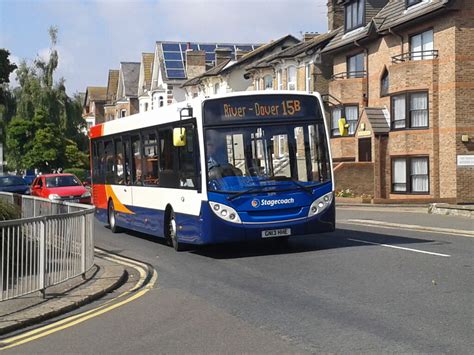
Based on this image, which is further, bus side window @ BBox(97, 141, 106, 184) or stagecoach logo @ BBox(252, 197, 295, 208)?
bus side window @ BBox(97, 141, 106, 184)

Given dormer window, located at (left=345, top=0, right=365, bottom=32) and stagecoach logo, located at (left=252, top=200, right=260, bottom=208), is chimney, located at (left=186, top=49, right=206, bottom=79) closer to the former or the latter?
dormer window, located at (left=345, top=0, right=365, bottom=32)

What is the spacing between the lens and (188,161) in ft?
43.4

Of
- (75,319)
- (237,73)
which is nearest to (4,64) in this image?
(75,319)

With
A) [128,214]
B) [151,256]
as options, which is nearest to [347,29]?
[128,214]

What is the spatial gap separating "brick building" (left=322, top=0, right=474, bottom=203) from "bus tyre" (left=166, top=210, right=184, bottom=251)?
61.1 feet

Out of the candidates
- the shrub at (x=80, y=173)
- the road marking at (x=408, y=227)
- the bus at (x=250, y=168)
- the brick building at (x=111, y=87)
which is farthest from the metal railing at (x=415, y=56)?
the brick building at (x=111, y=87)

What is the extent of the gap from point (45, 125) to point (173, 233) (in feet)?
140

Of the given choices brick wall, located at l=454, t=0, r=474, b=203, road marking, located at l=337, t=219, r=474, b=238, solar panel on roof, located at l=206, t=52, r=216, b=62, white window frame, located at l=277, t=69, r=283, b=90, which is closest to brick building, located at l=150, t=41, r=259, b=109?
solar panel on roof, located at l=206, t=52, r=216, b=62

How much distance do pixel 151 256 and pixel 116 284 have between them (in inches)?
141

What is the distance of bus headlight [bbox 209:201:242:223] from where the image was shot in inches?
490

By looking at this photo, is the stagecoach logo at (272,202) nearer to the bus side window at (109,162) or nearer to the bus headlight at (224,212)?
the bus headlight at (224,212)

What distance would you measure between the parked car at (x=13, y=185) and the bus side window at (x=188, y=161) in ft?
67.6

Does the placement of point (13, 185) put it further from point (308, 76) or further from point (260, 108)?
point (260, 108)

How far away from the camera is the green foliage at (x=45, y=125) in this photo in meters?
53.4
